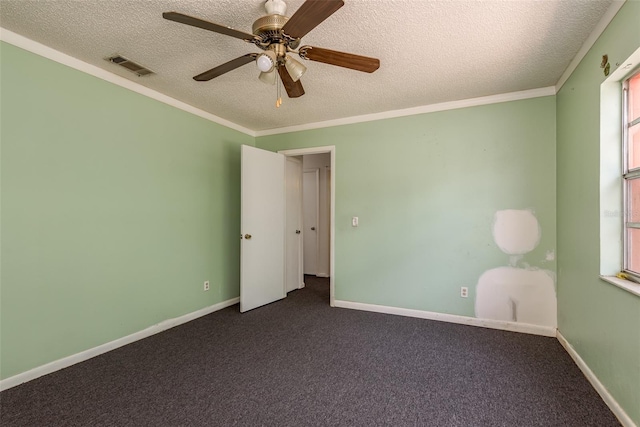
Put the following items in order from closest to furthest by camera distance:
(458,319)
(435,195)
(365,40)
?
(365,40) < (458,319) < (435,195)

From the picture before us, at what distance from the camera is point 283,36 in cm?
163

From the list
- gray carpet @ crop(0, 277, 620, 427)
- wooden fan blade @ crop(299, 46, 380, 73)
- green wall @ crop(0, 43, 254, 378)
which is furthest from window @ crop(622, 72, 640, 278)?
green wall @ crop(0, 43, 254, 378)

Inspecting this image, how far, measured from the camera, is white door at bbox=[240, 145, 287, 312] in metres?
3.53

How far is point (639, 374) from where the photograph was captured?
4.79 feet

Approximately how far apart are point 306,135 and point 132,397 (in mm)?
3255

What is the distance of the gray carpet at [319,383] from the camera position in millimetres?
1698

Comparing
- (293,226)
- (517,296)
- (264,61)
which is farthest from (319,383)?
(293,226)

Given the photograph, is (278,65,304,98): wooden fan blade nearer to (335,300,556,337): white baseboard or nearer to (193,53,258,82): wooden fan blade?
(193,53,258,82): wooden fan blade

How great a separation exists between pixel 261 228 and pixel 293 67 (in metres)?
2.30

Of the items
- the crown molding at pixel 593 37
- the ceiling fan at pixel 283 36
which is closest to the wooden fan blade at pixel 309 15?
the ceiling fan at pixel 283 36

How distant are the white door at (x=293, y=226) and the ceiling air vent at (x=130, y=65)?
2.19 metres

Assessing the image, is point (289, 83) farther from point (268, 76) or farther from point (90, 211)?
point (90, 211)

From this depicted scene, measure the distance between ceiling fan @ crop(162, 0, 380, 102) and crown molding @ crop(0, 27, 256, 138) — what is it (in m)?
1.20

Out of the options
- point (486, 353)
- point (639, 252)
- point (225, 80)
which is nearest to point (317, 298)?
point (486, 353)
